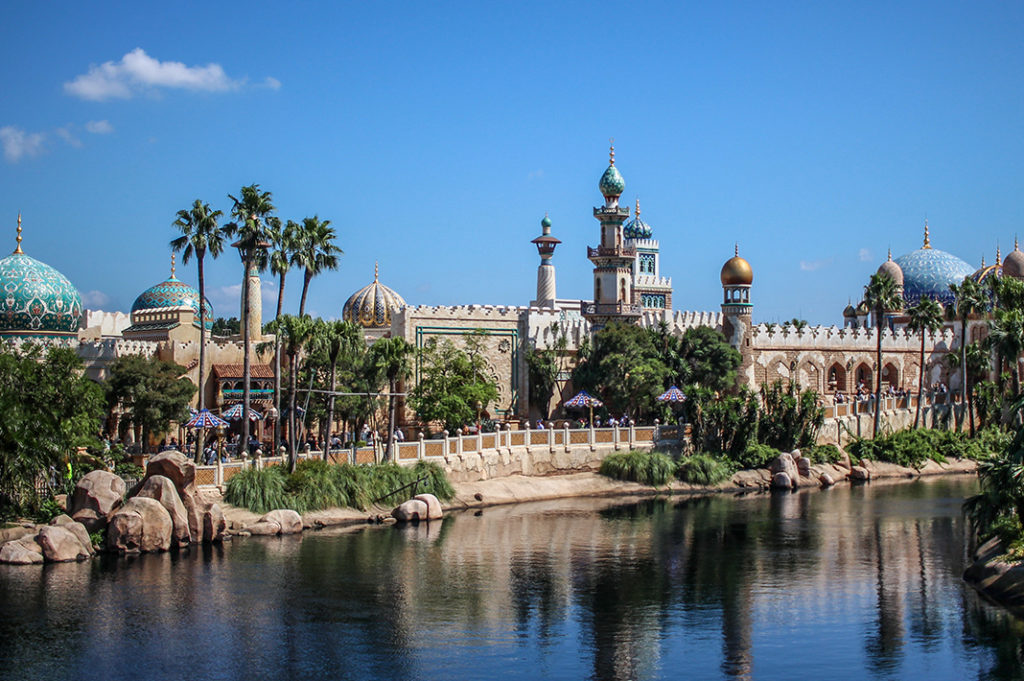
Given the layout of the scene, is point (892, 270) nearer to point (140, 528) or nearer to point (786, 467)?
point (786, 467)

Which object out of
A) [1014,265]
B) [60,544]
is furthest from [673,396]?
[1014,265]

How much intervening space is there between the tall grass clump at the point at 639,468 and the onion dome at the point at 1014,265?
4128 centimetres

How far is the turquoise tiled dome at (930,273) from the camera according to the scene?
274 ft

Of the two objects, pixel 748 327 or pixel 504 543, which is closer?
pixel 504 543

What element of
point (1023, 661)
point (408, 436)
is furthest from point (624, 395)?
point (1023, 661)

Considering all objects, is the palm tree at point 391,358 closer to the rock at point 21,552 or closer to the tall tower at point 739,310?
the rock at point 21,552

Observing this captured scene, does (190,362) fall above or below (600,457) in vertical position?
above

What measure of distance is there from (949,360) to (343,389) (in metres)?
34.8

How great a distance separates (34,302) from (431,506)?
2383 cm

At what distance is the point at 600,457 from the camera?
48031 millimetres

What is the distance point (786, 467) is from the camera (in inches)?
1928

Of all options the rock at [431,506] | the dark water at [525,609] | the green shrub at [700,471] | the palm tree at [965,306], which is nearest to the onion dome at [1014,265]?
the palm tree at [965,306]

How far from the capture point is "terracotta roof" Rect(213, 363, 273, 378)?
158 ft

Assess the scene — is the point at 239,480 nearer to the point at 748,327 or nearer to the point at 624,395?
the point at 624,395
